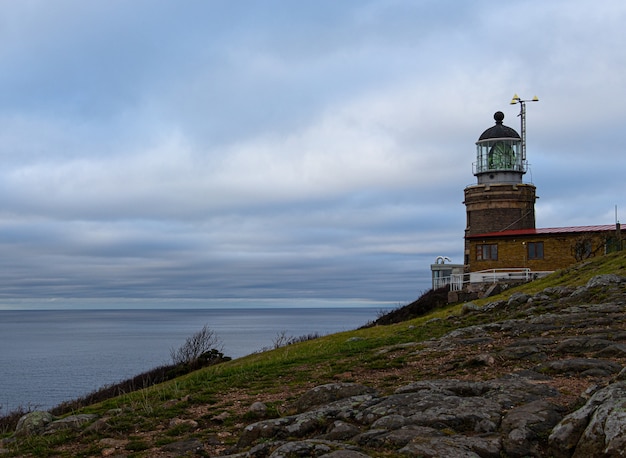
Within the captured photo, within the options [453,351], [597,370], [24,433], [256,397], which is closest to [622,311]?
[453,351]

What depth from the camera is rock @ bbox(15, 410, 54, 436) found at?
12.3m

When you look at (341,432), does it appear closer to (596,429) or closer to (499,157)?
(596,429)

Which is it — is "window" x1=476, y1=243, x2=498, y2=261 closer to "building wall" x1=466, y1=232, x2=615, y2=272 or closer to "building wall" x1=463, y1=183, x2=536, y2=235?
"building wall" x1=466, y1=232, x2=615, y2=272

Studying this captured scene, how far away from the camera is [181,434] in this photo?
10.7m

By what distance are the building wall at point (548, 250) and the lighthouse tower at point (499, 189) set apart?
8.22 m

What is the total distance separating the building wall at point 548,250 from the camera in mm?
44781

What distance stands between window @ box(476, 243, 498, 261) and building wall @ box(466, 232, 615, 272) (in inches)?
6.3

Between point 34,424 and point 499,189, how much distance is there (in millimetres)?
49606

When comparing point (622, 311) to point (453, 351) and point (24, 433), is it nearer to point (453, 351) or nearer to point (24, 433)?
point (453, 351)

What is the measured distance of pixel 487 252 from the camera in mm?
49219

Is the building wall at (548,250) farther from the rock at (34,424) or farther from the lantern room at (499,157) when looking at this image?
the rock at (34,424)

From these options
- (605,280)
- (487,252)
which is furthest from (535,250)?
(605,280)

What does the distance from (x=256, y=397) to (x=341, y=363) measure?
3572mm

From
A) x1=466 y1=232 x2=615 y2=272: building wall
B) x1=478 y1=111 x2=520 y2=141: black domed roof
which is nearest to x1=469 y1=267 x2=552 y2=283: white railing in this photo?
x1=466 y1=232 x2=615 y2=272: building wall
